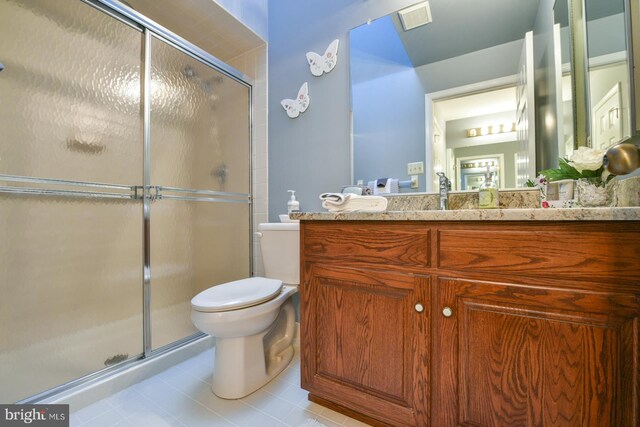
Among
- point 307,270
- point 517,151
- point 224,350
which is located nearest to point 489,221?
point 307,270

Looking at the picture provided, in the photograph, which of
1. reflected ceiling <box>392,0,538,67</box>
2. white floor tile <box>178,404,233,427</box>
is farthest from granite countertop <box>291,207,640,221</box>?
reflected ceiling <box>392,0,538,67</box>

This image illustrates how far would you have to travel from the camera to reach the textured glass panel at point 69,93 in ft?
3.65

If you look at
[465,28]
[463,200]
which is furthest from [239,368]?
[465,28]

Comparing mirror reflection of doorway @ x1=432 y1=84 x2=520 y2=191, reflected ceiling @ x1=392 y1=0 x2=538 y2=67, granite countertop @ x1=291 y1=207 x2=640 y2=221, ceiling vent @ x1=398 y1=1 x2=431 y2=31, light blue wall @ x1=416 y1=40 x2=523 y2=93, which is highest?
ceiling vent @ x1=398 y1=1 x2=431 y2=31

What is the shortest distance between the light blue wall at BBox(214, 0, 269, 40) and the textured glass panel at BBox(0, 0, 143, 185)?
2.07 feet

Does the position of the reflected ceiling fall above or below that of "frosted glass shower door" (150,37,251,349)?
above

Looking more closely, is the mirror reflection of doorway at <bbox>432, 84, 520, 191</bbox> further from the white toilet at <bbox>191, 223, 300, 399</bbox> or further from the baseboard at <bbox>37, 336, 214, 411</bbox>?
Result: the baseboard at <bbox>37, 336, 214, 411</bbox>

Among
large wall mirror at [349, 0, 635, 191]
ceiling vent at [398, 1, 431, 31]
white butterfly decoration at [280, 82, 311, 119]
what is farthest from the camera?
white butterfly decoration at [280, 82, 311, 119]

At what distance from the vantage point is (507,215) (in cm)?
70

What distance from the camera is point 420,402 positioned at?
2.70ft

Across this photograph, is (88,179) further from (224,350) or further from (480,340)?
(480,340)

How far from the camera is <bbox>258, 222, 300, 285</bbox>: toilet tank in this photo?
1.55 metres

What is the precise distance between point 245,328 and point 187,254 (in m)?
0.78

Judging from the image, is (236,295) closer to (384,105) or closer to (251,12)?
(384,105)
